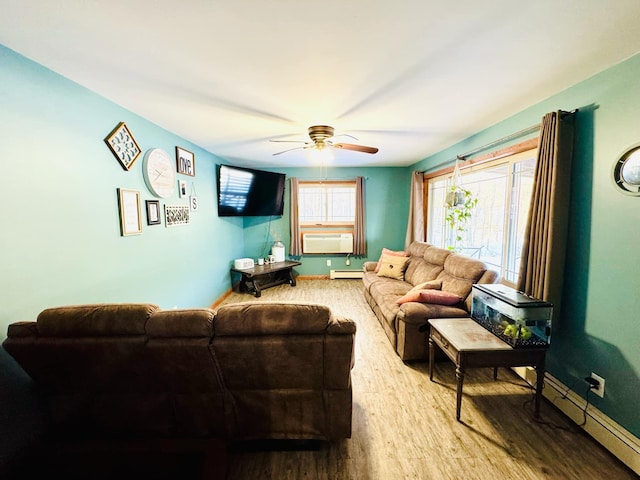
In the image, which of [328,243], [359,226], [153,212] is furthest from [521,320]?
[328,243]

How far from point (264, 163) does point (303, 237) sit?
1.71m

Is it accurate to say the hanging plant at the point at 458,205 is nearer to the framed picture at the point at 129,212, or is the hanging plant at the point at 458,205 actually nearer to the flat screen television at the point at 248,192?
the flat screen television at the point at 248,192

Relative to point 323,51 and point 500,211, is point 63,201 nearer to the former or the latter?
point 323,51

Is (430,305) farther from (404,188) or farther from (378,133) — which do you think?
(404,188)

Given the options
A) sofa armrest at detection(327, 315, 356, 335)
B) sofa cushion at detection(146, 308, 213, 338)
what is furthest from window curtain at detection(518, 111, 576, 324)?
sofa cushion at detection(146, 308, 213, 338)

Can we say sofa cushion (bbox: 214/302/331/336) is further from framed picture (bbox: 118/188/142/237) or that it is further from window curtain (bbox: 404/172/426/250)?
window curtain (bbox: 404/172/426/250)

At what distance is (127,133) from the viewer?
2248mm

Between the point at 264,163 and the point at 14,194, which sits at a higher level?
the point at 264,163

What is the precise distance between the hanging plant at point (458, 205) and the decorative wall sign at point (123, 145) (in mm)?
3739

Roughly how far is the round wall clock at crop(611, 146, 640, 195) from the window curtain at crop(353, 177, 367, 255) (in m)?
3.82

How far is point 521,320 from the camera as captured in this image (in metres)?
1.83

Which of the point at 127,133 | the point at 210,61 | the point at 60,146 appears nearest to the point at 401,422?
the point at 210,61

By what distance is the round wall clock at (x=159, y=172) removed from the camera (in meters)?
2.52

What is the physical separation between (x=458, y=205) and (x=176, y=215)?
3.74m
